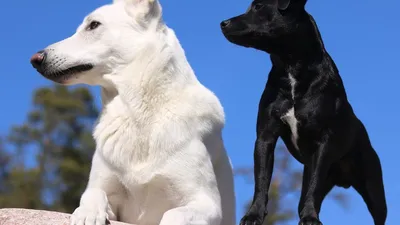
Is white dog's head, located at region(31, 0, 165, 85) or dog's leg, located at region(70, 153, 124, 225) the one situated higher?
white dog's head, located at region(31, 0, 165, 85)

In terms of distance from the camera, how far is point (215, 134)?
544cm

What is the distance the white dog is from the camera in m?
5.02

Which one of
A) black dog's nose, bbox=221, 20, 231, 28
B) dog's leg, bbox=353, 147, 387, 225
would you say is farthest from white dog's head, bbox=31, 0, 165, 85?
dog's leg, bbox=353, 147, 387, 225

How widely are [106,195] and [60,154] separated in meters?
15.1

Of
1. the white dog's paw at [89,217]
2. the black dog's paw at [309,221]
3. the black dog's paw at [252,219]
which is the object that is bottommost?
the white dog's paw at [89,217]

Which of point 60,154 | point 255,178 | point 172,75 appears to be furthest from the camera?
point 60,154

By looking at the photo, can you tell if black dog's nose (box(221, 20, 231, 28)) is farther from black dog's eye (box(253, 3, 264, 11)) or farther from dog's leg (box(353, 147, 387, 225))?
dog's leg (box(353, 147, 387, 225))

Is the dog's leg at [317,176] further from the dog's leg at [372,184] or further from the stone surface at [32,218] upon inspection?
the stone surface at [32,218]

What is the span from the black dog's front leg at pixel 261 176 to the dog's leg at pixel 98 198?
978 mm

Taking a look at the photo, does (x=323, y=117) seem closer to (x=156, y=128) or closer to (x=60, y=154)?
(x=156, y=128)

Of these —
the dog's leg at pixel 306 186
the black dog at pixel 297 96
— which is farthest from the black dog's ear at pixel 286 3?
the dog's leg at pixel 306 186

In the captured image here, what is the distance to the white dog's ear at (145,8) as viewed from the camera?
5508 mm

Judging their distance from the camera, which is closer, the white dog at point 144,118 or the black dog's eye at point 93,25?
the white dog at point 144,118

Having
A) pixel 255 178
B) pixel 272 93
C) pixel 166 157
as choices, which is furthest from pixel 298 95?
pixel 166 157
